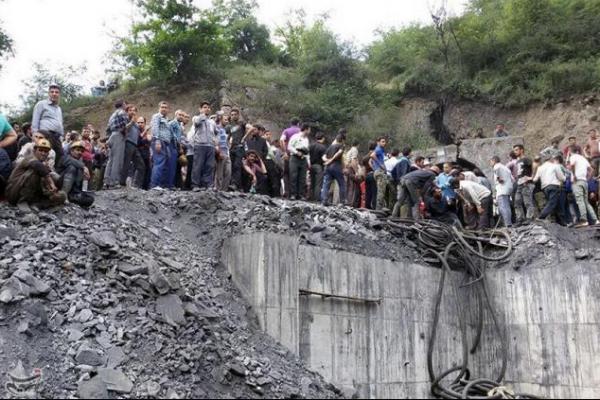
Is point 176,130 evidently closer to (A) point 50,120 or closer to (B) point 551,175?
(A) point 50,120

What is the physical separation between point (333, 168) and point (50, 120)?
206 inches

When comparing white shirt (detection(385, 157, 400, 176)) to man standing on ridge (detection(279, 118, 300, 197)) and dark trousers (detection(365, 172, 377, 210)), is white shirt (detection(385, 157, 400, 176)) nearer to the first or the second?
dark trousers (detection(365, 172, 377, 210))

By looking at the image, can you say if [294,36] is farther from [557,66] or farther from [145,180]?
[145,180]

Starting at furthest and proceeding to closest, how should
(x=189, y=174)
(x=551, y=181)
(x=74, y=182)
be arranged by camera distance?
(x=551, y=181), (x=189, y=174), (x=74, y=182)

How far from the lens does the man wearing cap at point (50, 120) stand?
9.22 m

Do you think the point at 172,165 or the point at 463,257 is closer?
the point at 463,257

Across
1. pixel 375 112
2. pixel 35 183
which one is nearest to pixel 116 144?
pixel 35 183

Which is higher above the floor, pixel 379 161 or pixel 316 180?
pixel 379 161

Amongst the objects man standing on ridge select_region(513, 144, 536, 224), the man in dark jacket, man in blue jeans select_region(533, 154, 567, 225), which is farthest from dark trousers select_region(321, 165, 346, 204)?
man in blue jeans select_region(533, 154, 567, 225)

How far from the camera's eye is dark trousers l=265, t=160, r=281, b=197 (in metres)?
12.4

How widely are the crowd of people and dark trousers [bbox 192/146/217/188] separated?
0.7 inches

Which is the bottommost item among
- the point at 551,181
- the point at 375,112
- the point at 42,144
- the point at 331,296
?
the point at 331,296

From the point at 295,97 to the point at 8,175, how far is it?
1584 centimetres

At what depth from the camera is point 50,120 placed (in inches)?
369
